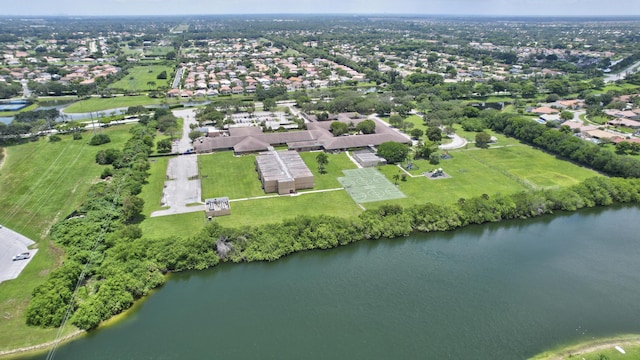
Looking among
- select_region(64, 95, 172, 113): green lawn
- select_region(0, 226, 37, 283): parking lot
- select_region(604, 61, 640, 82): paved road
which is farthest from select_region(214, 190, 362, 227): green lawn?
select_region(604, 61, 640, 82): paved road

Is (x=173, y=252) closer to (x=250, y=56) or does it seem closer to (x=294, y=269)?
(x=294, y=269)

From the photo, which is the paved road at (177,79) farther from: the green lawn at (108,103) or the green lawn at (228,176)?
the green lawn at (228,176)

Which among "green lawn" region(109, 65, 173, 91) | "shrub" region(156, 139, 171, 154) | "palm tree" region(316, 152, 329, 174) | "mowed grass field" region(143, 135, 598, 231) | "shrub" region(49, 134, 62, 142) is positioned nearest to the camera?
"mowed grass field" region(143, 135, 598, 231)

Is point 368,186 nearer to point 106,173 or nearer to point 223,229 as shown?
point 223,229

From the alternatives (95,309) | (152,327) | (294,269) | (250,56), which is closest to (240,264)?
(294,269)

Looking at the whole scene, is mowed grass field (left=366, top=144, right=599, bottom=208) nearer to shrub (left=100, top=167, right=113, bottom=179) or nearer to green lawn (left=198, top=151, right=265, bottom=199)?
green lawn (left=198, top=151, right=265, bottom=199)


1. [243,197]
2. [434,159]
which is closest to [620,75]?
[434,159]
